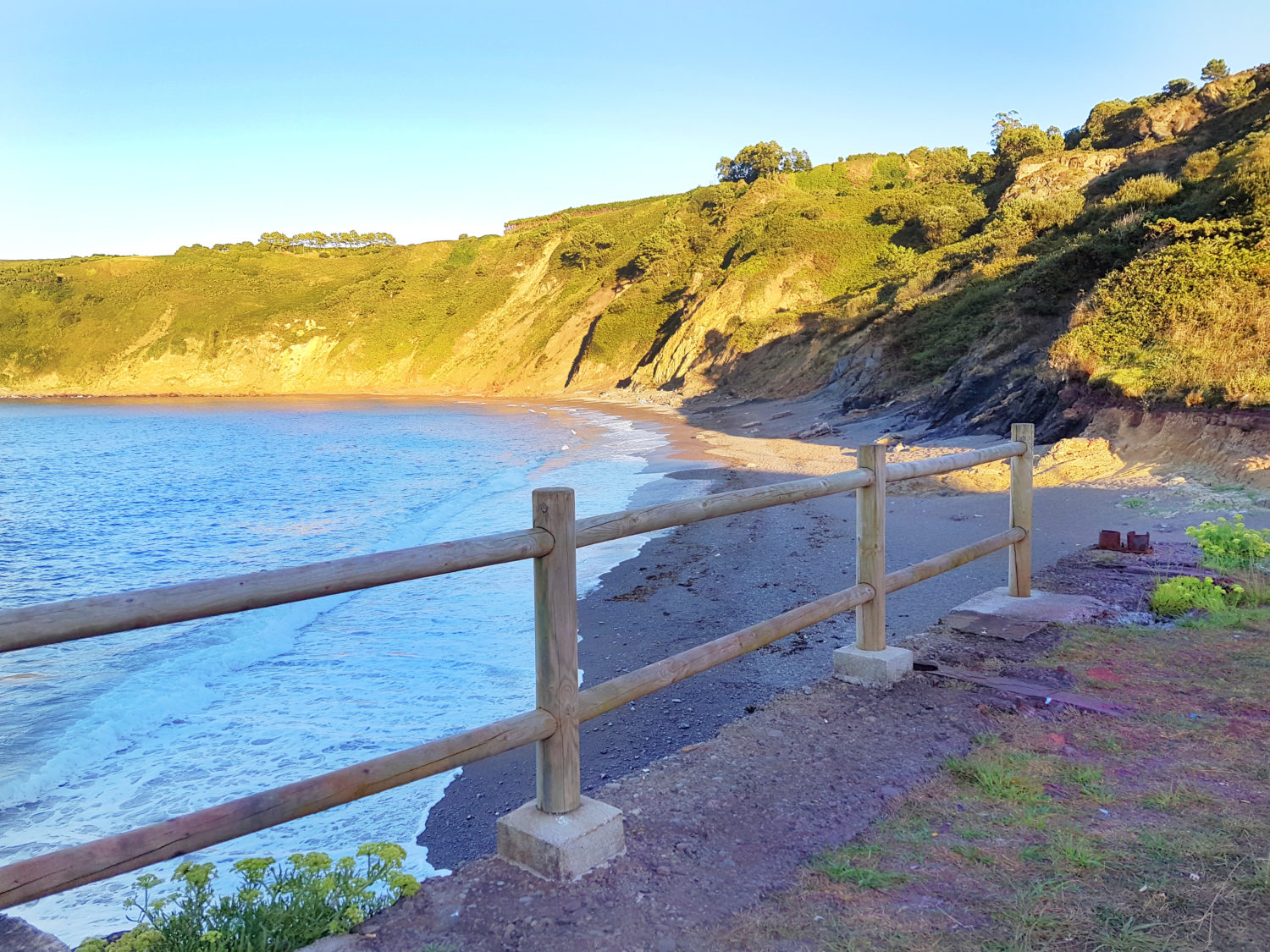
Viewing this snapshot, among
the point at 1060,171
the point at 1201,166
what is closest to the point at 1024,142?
the point at 1060,171

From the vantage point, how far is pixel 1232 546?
6.16m

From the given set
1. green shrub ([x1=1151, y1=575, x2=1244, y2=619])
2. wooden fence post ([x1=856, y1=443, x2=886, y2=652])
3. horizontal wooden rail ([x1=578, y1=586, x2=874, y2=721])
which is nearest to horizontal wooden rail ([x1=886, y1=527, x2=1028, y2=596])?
wooden fence post ([x1=856, y1=443, x2=886, y2=652])

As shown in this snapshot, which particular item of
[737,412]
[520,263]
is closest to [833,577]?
[737,412]

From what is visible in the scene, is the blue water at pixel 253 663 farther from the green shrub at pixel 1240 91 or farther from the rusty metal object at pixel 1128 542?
the green shrub at pixel 1240 91

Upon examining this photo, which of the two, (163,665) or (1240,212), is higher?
(1240,212)

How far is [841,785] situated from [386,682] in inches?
142

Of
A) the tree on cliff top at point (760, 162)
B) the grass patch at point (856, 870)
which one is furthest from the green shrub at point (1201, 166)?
the tree on cliff top at point (760, 162)

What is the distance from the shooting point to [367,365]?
71500 mm

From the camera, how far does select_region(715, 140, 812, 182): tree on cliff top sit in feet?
203

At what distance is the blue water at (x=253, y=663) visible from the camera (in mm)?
4312

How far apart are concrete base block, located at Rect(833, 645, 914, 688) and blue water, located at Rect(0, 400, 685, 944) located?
66.6 inches

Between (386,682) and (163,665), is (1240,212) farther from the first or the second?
(163,665)

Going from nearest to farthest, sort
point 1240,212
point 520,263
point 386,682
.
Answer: point 386,682 → point 1240,212 → point 520,263

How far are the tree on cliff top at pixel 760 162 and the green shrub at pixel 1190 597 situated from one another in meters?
59.3
